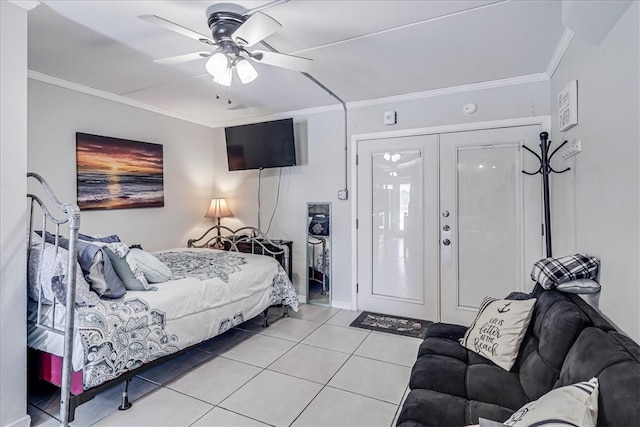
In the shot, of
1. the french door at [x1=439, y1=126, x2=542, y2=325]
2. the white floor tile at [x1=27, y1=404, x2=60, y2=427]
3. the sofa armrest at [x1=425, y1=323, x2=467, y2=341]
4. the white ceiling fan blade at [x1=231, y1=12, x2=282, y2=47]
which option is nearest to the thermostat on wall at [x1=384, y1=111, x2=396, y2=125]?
the french door at [x1=439, y1=126, x2=542, y2=325]

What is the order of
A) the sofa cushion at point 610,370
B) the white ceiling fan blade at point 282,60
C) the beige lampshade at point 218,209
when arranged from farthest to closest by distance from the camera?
the beige lampshade at point 218,209
the white ceiling fan blade at point 282,60
the sofa cushion at point 610,370

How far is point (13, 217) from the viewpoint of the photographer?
187cm

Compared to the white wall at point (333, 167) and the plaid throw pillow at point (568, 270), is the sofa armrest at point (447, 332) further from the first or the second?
the white wall at point (333, 167)

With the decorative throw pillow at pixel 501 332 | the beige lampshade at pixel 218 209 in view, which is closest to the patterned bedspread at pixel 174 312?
the beige lampshade at pixel 218 209

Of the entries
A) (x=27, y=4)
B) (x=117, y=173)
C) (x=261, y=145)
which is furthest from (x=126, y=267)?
(x=261, y=145)

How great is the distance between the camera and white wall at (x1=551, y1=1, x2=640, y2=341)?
1455mm

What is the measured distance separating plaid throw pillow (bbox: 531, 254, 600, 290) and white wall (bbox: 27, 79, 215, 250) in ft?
13.0

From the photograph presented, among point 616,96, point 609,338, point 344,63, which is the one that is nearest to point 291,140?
point 344,63

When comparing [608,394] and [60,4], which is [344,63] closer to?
[60,4]

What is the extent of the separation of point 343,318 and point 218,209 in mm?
2282

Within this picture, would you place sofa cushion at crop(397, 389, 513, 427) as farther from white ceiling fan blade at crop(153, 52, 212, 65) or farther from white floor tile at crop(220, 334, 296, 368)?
white ceiling fan blade at crop(153, 52, 212, 65)

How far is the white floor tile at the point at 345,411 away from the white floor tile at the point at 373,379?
79mm

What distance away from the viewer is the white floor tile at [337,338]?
300cm

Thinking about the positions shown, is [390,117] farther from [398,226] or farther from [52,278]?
[52,278]
